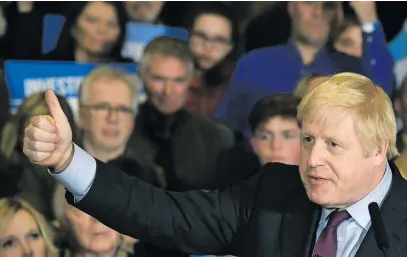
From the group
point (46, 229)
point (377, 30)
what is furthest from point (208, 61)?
point (46, 229)

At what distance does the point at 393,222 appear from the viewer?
1.07 meters

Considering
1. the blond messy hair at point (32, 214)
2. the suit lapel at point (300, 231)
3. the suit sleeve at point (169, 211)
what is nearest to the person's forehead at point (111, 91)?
the blond messy hair at point (32, 214)

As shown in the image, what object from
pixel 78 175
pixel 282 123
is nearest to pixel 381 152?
pixel 78 175

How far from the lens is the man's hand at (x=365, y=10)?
212cm

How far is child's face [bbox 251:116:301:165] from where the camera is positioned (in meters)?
2.05

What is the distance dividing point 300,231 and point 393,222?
5.8 inches

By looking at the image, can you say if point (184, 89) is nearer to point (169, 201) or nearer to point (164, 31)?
point (164, 31)

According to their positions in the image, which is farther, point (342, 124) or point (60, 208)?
point (60, 208)

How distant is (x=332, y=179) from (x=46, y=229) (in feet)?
3.82

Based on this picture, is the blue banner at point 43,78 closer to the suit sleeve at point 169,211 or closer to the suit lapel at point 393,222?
the suit sleeve at point 169,211

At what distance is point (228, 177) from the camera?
2.06 m

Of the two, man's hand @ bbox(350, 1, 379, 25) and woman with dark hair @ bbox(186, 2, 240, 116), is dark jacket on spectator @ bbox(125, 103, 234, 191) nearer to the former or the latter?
woman with dark hair @ bbox(186, 2, 240, 116)

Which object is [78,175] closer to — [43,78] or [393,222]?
[393,222]

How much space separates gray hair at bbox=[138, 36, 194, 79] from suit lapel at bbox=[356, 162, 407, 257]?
3.46 feet
